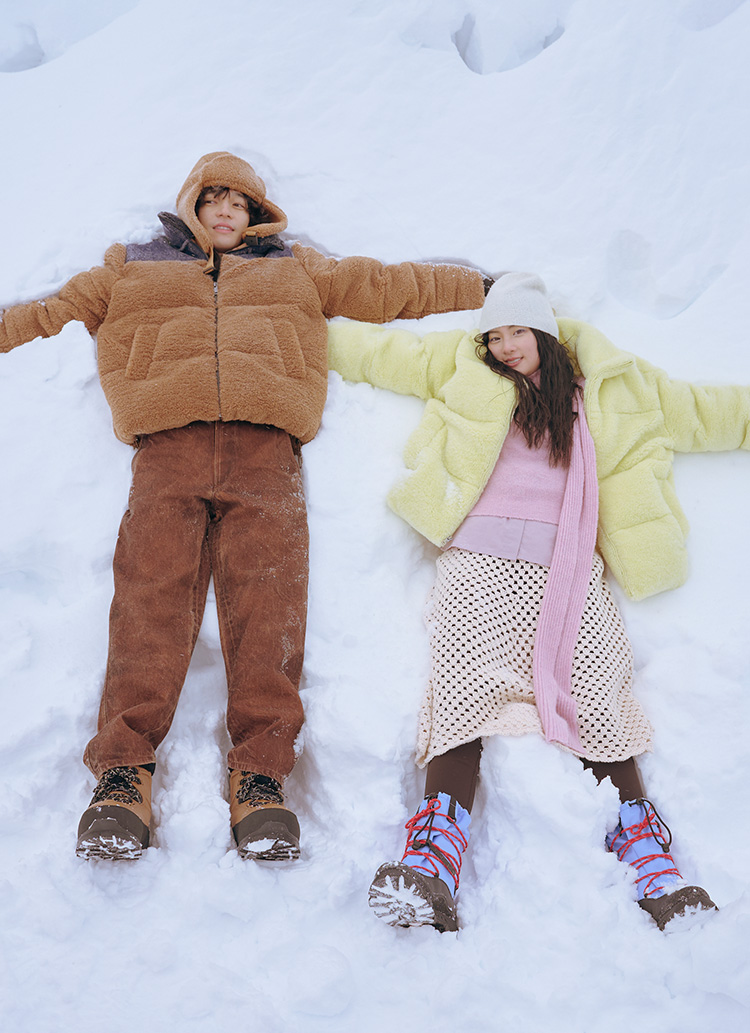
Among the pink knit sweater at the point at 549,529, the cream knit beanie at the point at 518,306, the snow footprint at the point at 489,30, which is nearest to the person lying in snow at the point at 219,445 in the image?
the cream knit beanie at the point at 518,306

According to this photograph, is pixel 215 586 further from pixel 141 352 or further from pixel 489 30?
pixel 489 30

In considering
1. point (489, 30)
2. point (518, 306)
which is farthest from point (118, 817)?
point (489, 30)

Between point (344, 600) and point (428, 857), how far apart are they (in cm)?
57

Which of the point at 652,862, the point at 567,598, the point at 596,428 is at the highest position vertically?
the point at 596,428

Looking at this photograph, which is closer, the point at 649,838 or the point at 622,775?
the point at 649,838

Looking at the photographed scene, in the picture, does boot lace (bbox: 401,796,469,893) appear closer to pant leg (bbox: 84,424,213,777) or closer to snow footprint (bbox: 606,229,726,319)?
pant leg (bbox: 84,424,213,777)

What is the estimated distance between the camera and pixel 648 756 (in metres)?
1.52

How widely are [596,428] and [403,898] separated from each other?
113 centimetres

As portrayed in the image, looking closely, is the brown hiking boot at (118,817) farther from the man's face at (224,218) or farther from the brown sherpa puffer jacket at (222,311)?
the man's face at (224,218)

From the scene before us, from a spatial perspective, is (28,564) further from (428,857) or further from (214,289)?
(428,857)

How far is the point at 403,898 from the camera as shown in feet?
3.86

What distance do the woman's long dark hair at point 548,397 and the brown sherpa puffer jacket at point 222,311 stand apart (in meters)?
0.30

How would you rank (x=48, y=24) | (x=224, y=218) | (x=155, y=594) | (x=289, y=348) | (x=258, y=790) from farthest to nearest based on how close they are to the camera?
(x=48, y=24) < (x=224, y=218) < (x=289, y=348) < (x=155, y=594) < (x=258, y=790)

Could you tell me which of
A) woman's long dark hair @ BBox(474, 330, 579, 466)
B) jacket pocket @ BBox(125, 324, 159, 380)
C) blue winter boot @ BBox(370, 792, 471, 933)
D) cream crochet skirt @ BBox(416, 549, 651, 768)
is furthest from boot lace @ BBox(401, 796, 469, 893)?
jacket pocket @ BBox(125, 324, 159, 380)
